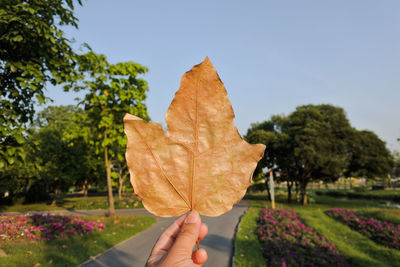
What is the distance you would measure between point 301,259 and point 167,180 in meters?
6.28

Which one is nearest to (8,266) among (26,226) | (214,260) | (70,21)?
(26,226)

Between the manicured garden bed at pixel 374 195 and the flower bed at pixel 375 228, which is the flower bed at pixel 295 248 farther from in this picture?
the manicured garden bed at pixel 374 195

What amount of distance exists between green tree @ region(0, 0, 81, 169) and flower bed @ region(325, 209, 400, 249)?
11.0 metres

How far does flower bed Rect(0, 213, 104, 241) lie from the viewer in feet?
23.9

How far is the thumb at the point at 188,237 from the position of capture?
1.23m

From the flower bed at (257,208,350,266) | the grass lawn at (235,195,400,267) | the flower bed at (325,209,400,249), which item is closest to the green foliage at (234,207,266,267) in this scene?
the grass lawn at (235,195,400,267)

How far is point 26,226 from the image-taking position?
786cm

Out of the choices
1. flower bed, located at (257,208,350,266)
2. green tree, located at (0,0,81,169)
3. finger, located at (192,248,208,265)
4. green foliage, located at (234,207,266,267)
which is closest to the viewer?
finger, located at (192,248,208,265)

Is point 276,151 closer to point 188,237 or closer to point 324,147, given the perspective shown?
point 324,147

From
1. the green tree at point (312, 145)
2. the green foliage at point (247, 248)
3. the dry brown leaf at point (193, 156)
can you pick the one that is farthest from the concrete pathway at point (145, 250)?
the green tree at point (312, 145)

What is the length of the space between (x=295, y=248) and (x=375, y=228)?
16.7 feet

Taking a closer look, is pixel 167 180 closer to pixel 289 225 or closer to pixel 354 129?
pixel 289 225

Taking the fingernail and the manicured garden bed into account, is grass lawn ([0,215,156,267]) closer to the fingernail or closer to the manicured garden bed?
the fingernail

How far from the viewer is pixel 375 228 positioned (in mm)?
9445
